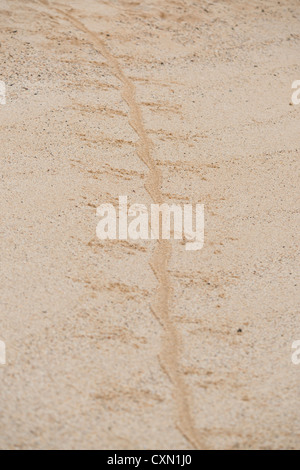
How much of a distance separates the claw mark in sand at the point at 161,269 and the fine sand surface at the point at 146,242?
1cm

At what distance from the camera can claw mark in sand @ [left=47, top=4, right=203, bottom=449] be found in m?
2.89

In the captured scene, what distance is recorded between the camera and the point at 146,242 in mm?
3881

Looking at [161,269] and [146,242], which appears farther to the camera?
[146,242]

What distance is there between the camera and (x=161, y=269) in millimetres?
3707

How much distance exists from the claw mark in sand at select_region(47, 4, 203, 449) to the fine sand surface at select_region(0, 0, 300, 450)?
0.01 meters

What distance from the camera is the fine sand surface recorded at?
289 cm

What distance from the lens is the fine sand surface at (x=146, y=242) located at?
289 cm

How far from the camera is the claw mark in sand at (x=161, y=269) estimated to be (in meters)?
2.89

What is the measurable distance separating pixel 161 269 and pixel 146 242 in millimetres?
261

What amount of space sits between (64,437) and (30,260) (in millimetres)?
1254

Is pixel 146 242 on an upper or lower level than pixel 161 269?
upper

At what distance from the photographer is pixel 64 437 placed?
8.91 feet
